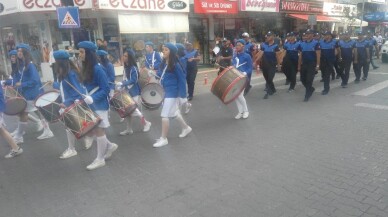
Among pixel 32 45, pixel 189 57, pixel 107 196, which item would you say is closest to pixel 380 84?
pixel 189 57

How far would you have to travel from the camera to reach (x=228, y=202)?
3.68 m

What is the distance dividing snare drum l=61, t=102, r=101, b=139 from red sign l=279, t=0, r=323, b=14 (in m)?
18.3

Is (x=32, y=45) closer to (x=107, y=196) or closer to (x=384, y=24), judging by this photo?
(x=107, y=196)

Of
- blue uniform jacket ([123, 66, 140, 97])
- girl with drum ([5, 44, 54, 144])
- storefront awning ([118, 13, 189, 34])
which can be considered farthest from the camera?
storefront awning ([118, 13, 189, 34])

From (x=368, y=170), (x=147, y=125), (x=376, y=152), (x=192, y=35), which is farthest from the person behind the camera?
(x=192, y=35)

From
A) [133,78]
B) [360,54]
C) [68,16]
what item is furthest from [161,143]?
[360,54]

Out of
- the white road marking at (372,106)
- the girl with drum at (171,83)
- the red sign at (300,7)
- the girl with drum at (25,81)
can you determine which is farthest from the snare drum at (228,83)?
the red sign at (300,7)

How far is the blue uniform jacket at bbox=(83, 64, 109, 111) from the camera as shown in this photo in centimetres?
459

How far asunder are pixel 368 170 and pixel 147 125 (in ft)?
13.1

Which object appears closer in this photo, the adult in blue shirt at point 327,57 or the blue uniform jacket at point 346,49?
the adult in blue shirt at point 327,57

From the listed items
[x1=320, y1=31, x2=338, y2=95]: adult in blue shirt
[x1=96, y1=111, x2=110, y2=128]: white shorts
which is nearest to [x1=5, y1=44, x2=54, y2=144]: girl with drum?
[x1=96, y1=111, x2=110, y2=128]: white shorts

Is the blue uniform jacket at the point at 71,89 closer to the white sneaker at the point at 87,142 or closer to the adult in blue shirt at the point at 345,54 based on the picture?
the white sneaker at the point at 87,142

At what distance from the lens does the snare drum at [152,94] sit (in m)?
6.62

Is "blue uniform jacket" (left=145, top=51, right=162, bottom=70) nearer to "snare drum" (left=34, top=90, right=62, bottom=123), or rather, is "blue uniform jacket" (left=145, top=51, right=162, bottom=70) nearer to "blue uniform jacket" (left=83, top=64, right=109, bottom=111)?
"snare drum" (left=34, top=90, right=62, bottom=123)
